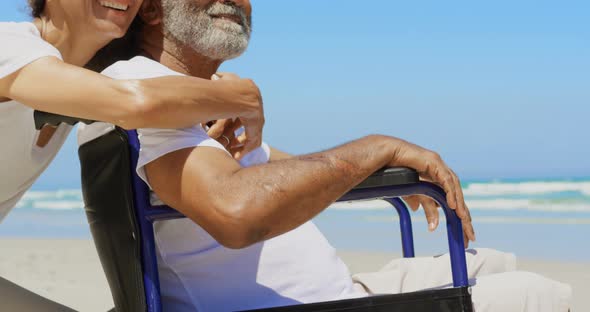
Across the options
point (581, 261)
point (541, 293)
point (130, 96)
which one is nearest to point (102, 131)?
point (130, 96)

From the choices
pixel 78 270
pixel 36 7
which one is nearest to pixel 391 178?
pixel 36 7

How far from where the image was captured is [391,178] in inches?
72.1

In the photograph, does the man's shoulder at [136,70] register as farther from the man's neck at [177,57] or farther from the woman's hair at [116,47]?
the woman's hair at [116,47]

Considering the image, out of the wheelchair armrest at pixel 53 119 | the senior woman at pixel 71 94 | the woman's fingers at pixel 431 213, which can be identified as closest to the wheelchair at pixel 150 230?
the wheelchair armrest at pixel 53 119

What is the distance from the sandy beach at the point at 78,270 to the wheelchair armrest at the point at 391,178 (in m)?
4.67

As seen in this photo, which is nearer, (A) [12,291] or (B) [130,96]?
(B) [130,96]

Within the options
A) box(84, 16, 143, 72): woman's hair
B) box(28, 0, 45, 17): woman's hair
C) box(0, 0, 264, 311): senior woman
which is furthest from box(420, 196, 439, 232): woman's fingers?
box(28, 0, 45, 17): woman's hair

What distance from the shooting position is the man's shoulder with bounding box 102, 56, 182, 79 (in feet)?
6.72

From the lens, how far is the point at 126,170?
1.91 m

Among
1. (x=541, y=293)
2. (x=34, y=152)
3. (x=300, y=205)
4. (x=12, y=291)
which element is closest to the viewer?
(x=300, y=205)

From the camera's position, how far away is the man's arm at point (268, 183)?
5.53 feet

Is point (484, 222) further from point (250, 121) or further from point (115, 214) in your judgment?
point (115, 214)

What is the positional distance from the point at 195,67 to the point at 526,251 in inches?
324

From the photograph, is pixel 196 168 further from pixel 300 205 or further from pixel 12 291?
pixel 12 291
